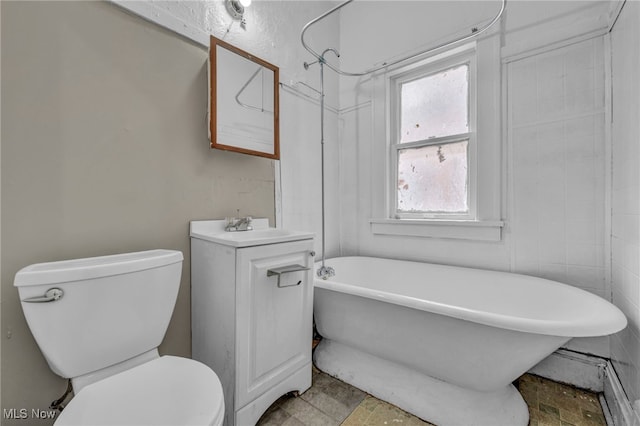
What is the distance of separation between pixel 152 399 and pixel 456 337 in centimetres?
113

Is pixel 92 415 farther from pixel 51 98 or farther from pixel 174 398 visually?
pixel 51 98

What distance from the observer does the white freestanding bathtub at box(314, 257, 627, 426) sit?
1055 millimetres

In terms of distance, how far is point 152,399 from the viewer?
791mm

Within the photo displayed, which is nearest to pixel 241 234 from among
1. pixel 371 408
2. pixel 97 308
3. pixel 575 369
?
pixel 97 308

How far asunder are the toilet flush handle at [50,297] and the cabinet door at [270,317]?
0.54 metres

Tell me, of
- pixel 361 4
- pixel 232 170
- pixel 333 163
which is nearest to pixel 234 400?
pixel 232 170

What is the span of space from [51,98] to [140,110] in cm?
29

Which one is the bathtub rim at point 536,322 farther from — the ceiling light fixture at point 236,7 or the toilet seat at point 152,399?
the ceiling light fixture at point 236,7

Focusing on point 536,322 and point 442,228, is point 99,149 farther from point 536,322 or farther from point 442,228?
point 442,228

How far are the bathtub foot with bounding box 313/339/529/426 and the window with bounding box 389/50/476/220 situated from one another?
1113 millimetres

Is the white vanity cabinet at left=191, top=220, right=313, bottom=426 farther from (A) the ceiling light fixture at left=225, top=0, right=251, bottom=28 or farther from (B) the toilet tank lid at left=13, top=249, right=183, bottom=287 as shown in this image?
(A) the ceiling light fixture at left=225, top=0, right=251, bottom=28

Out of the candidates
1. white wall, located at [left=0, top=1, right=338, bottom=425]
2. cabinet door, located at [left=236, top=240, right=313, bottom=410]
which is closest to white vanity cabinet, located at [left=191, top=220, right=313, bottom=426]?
cabinet door, located at [left=236, top=240, right=313, bottom=410]

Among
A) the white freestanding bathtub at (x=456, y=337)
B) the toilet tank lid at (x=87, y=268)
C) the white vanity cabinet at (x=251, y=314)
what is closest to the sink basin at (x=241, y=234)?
the white vanity cabinet at (x=251, y=314)

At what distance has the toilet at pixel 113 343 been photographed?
75 centimetres
